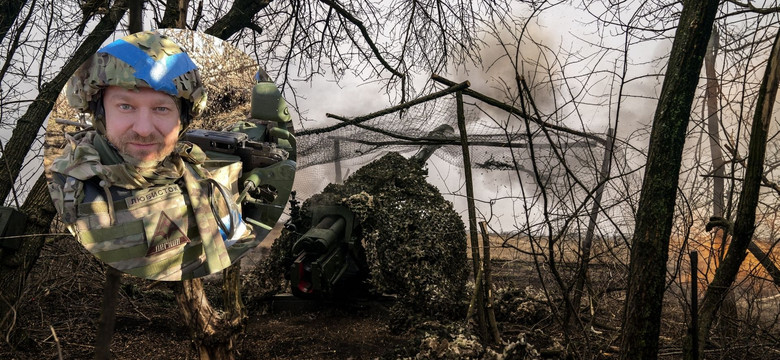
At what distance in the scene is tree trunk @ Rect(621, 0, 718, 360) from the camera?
2.63 meters

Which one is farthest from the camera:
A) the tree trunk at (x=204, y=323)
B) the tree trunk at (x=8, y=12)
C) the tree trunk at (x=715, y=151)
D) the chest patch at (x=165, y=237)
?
the tree trunk at (x=8, y=12)

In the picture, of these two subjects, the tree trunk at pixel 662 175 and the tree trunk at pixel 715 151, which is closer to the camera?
the tree trunk at pixel 662 175

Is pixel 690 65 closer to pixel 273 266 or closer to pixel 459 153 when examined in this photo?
pixel 459 153

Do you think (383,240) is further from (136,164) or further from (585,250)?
(136,164)

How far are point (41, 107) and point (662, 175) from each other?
3917mm

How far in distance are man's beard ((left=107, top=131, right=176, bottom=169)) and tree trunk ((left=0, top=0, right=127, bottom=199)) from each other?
2.32 m

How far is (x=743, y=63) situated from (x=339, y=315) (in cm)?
430

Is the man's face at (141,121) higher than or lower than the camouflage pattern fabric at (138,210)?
higher

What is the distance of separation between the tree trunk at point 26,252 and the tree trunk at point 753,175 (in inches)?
141

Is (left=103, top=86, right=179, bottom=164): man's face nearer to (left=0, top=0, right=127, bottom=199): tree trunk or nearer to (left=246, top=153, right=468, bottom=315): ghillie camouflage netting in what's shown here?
(left=0, top=0, right=127, bottom=199): tree trunk

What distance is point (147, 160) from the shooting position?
6.06 feet

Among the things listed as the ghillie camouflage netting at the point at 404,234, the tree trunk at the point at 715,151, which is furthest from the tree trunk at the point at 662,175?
the ghillie camouflage netting at the point at 404,234

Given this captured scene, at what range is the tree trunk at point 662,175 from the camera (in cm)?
263

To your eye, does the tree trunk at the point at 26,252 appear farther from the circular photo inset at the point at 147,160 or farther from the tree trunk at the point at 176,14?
the circular photo inset at the point at 147,160
